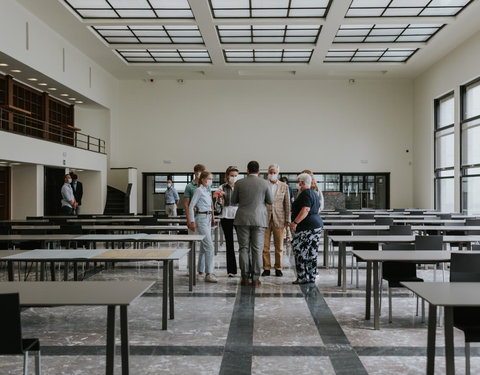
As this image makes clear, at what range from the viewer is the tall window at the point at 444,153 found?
19.3m

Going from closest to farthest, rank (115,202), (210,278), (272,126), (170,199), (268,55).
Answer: (210,278), (170,199), (268,55), (115,202), (272,126)

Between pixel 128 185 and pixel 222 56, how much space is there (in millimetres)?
6835

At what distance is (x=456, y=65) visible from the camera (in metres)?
18.5

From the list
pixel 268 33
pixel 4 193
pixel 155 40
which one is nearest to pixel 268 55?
pixel 268 33

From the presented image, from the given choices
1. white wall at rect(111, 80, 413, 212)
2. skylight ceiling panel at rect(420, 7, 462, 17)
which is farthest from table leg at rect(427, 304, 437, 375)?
white wall at rect(111, 80, 413, 212)

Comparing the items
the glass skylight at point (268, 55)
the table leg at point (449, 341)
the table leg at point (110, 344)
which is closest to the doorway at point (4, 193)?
the glass skylight at point (268, 55)

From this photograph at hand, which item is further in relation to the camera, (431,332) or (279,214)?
(279,214)

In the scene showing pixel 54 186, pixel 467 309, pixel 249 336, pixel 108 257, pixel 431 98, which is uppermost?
pixel 431 98

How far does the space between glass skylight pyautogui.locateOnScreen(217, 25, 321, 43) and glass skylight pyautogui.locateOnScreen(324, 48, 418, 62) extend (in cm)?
202

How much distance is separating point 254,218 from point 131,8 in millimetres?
10783

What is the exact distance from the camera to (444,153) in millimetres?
20141

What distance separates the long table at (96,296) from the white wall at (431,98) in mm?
16420

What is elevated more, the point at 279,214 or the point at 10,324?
the point at 279,214

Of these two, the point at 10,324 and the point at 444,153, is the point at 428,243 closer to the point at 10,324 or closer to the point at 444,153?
the point at 10,324
